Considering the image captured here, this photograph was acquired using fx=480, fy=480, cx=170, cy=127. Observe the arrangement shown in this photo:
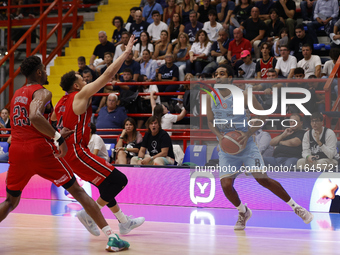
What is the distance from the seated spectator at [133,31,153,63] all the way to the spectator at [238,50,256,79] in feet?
8.60

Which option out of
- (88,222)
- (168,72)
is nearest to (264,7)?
(168,72)

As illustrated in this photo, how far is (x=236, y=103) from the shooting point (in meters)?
6.42

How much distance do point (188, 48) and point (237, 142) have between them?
620 cm

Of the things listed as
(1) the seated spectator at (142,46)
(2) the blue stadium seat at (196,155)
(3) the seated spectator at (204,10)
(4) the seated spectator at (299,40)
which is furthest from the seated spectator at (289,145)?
(3) the seated spectator at (204,10)

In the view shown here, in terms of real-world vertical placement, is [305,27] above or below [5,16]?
below

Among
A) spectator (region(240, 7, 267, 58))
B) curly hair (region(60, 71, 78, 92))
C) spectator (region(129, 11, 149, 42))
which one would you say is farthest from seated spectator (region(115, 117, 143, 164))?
spectator (region(129, 11, 149, 42))

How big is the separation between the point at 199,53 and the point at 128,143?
3301 millimetres

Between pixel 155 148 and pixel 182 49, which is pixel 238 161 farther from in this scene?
pixel 182 49

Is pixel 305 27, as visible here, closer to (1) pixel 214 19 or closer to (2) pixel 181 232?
(1) pixel 214 19

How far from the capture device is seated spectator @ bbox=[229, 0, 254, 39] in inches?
474

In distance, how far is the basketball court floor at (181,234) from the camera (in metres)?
4.70

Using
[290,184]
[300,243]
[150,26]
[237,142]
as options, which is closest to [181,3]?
[150,26]

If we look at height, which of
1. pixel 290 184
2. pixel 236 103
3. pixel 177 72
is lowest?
pixel 290 184

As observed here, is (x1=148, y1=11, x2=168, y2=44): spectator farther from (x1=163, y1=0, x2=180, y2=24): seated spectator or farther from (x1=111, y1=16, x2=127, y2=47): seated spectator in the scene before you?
(x1=111, y1=16, x2=127, y2=47): seated spectator
